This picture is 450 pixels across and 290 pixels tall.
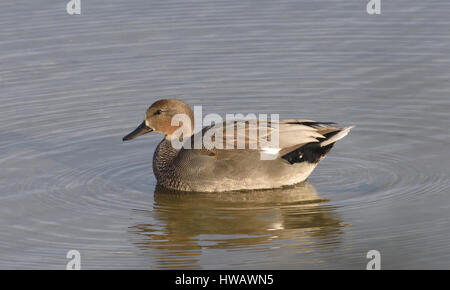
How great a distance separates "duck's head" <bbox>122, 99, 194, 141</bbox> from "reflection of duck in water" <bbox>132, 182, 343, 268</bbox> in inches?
26.4

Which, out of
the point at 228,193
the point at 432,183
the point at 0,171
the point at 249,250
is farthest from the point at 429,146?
the point at 0,171

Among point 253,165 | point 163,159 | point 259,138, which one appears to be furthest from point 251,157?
point 163,159

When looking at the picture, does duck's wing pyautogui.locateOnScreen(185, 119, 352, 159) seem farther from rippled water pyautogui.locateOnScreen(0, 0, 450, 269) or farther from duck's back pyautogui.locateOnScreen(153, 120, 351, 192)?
rippled water pyautogui.locateOnScreen(0, 0, 450, 269)

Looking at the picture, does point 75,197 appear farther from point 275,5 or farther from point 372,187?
point 275,5

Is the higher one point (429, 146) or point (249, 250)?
point (429, 146)

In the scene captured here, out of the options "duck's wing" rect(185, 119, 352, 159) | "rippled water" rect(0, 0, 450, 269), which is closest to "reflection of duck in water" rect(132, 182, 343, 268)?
"rippled water" rect(0, 0, 450, 269)

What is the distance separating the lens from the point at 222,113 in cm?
1135

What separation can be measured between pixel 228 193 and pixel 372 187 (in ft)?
4.78

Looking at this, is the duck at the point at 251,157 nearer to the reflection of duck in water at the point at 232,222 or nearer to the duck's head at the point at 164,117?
the reflection of duck in water at the point at 232,222

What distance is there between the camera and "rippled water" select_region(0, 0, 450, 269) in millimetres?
8086

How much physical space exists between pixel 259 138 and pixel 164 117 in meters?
1.08

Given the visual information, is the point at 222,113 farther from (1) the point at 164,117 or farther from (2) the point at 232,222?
(2) the point at 232,222

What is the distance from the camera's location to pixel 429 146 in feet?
33.2

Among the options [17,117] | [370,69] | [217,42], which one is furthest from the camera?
[217,42]
